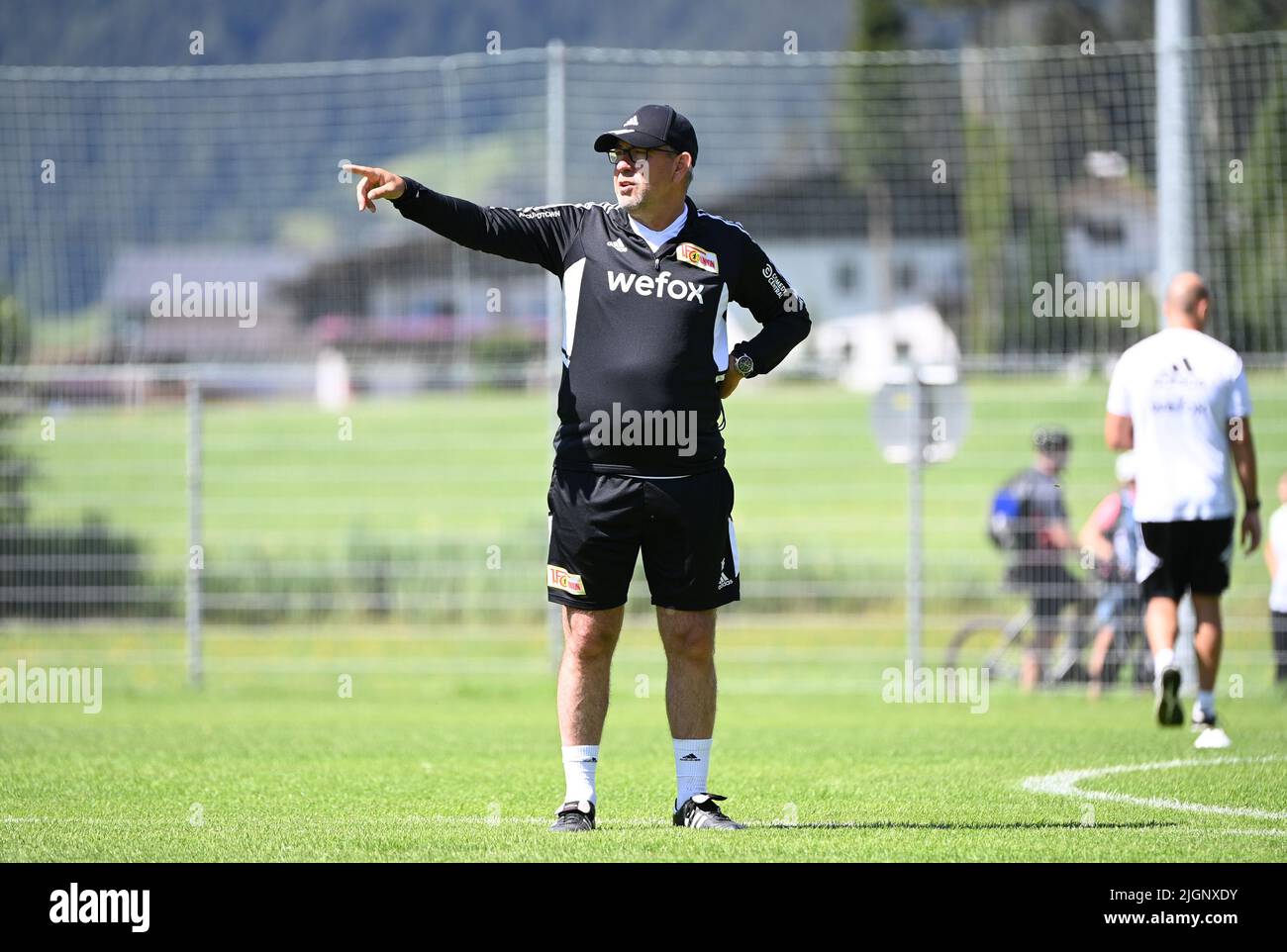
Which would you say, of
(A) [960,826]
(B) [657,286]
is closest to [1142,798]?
(A) [960,826]

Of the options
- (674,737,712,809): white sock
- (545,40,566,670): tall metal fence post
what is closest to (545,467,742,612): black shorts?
(674,737,712,809): white sock

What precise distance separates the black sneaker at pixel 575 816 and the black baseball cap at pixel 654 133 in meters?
2.27

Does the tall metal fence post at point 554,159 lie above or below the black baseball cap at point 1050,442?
above

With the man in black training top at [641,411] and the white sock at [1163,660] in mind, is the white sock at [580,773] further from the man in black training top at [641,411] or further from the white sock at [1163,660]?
the white sock at [1163,660]

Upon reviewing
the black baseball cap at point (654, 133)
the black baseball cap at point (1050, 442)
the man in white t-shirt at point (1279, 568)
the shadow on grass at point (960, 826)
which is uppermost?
the black baseball cap at point (654, 133)

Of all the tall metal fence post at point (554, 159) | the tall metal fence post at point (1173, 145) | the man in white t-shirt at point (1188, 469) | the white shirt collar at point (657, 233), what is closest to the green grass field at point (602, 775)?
the tall metal fence post at point (554, 159)

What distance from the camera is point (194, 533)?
1441 cm

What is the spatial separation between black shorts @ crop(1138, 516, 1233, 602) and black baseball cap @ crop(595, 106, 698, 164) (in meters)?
4.00

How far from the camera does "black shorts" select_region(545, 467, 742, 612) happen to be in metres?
6.42

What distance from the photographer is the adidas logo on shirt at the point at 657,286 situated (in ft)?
21.1

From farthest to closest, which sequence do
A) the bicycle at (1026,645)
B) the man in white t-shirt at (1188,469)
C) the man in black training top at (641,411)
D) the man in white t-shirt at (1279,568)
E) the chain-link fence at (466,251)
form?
the chain-link fence at (466,251) → the bicycle at (1026,645) → the man in white t-shirt at (1279,568) → the man in white t-shirt at (1188,469) → the man in black training top at (641,411)

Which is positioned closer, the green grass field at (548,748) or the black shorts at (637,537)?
the green grass field at (548,748)

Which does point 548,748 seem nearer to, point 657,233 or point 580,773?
point 580,773
